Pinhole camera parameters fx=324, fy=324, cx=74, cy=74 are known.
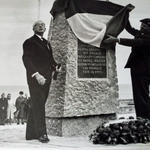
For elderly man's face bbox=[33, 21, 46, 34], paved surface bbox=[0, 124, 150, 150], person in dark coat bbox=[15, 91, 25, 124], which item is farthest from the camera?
elderly man's face bbox=[33, 21, 46, 34]

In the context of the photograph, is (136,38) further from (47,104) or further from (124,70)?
(47,104)

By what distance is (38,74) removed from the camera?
286 cm

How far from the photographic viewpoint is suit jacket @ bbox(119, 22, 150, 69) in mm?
3125

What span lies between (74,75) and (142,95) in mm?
696

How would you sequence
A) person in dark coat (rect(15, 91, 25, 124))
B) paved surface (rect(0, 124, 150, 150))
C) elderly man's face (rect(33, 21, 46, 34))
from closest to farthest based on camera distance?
paved surface (rect(0, 124, 150, 150)) < person in dark coat (rect(15, 91, 25, 124)) < elderly man's face (rect(33, 21, 46, 34))

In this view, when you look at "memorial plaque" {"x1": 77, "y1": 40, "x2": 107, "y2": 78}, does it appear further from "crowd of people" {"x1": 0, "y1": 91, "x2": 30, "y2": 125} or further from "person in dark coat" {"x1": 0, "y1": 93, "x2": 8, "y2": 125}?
"person in dark coat" {"x1": 0, "y1": 93, "x2": 8, "y2": 125}

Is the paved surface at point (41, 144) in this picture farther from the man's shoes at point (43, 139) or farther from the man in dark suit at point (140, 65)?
the man in dark suit at point (140, 65)

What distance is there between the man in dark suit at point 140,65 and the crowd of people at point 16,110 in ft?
3.14

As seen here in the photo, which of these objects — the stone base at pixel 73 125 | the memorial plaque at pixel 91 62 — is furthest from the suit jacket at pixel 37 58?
the stone base at pixel 73 125

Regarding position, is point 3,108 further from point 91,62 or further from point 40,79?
point 91,62

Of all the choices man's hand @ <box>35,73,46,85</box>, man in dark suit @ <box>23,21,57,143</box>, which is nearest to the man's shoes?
man in dark suit @ <box>23,21,57,143</box>

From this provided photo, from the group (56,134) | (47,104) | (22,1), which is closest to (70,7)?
(22,1)

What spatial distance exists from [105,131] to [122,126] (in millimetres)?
174

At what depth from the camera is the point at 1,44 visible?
2.94 meters
